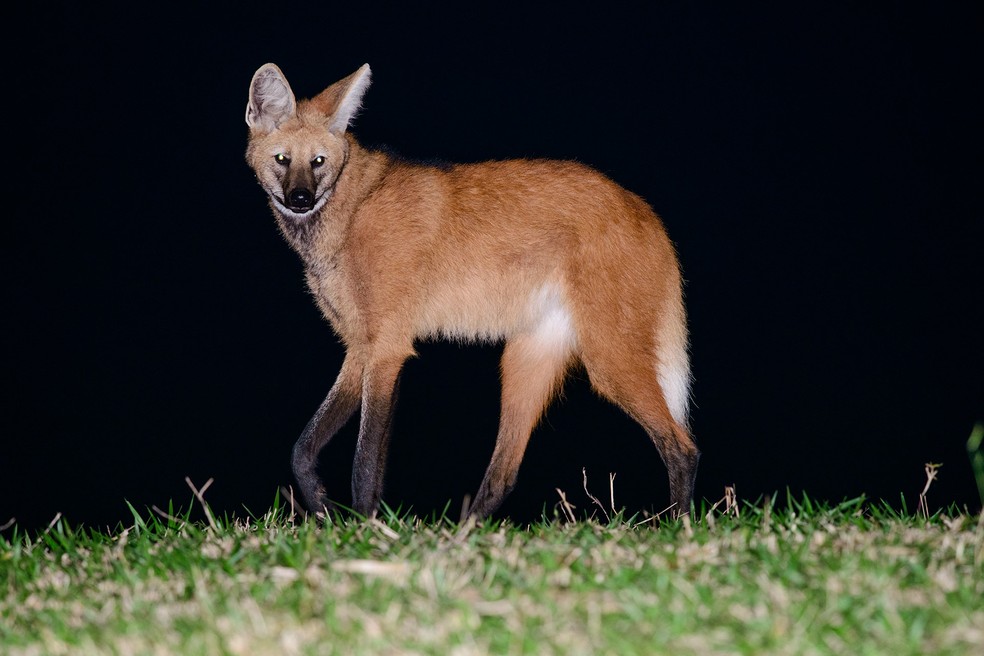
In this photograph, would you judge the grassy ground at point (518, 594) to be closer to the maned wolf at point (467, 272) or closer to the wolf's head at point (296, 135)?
the maned wolf at point (467, 272)

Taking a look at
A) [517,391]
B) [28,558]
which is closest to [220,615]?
[28,558]

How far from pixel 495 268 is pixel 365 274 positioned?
16.9 inches

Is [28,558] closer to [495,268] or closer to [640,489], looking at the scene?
[495,268]

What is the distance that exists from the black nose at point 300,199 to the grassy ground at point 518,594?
44.6 inches

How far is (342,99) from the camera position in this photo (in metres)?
3.40

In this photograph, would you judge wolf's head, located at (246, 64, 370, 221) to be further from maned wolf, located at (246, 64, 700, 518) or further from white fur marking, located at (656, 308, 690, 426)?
white fur marking, located at (656, 308, 690, 426)

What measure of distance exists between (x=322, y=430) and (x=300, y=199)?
2.32 ft

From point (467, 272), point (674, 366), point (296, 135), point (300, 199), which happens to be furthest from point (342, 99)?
point (674, 366)

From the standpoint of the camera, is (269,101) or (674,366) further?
(674,366)

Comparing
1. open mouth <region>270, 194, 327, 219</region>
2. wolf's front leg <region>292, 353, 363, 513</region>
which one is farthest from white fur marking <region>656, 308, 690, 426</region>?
open mouth <region>270, 194, 327, 219</region>

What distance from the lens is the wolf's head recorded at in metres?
3.34

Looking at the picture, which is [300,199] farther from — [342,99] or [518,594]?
[518,594]

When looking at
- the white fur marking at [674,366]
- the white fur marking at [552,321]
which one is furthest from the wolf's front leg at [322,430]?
the white fur marking at [674,366]

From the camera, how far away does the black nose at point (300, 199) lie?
127 inches
